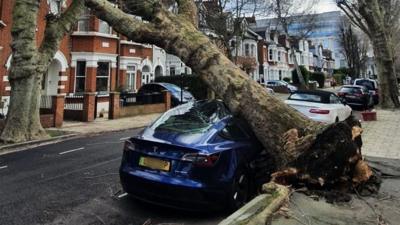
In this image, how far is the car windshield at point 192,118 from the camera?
237 inches

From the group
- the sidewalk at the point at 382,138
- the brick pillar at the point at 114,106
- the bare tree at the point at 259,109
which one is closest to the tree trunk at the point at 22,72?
the bare tree at the point at 259,109

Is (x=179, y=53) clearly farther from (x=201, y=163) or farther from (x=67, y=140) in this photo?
(x=67, y=140)

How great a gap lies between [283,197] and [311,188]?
2.72 feet

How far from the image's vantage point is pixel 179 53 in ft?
23.4

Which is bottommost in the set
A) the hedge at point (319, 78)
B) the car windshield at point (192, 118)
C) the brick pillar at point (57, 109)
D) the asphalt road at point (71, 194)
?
the asphalt road at point (71, 194)

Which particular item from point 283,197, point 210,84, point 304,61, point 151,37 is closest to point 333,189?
point 283,197

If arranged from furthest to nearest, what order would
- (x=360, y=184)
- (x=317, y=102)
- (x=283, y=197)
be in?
(x=317, y=102) < (x=360, y=184) < (x=283, y=197)

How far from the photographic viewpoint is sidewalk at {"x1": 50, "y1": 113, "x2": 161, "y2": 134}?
16.0 m

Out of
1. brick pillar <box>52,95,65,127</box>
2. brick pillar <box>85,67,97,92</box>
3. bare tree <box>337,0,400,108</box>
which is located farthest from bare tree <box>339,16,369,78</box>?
brick pillar <box>52,95,65,127</box>

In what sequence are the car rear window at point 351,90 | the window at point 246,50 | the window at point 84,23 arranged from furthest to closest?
the window at point 246,50, the car rear window at point 351,90, the window at point 84,23

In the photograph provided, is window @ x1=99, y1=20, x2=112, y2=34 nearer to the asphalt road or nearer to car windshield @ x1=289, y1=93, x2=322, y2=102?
car windshield @ x1=289, y1=93, x2=322, y2=102

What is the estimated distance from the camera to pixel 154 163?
5.60 metres

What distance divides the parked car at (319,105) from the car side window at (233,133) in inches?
327

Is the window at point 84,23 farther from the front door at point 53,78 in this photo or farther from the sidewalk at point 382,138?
the sidewalk at point 382,138
